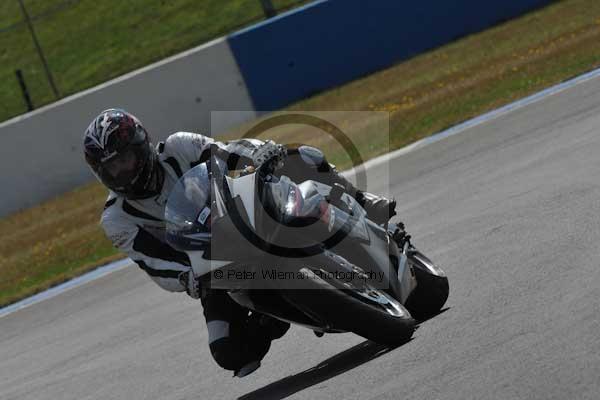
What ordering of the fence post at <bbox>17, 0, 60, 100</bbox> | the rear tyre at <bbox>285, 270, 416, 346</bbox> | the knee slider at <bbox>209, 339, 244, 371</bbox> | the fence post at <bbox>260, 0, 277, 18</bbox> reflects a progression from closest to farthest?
the rear tyre at <bbox>285, 270, 416, 346</bbox>
the knee slider at <bbox>209, 339, 244, 371</bbox>
the fence post at <bbox>17, 0, 60, 100</bbox>
the fence post at <bbox>260, 0, 277, 18</bbox>

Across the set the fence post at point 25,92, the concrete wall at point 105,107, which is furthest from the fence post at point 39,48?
the concrete wall at point 105,107

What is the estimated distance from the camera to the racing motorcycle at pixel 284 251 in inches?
197

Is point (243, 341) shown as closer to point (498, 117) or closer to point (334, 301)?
point (334, 301)

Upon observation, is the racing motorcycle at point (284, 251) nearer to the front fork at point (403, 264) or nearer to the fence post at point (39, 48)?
the front fork at point (403, 264)

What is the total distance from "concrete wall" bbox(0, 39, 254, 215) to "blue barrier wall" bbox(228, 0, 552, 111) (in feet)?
1.47

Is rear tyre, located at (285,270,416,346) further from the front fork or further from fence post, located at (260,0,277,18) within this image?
fence post, located at (260,0,277,18)

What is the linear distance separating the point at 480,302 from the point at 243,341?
130 centimetres

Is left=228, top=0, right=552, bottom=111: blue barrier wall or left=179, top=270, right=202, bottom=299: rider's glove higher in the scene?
left=179, top=270, right=202, bottom=299: rider's glove

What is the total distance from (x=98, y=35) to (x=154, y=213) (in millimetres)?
16652

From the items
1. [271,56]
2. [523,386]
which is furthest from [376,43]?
[523,386]

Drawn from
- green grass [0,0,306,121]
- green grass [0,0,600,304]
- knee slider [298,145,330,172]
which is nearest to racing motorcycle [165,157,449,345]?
knee slider [298,145,330,172]

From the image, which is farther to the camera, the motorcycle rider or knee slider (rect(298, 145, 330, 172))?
knee slider (rect(298, 145, 330, 172))

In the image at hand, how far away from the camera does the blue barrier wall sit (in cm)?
1886

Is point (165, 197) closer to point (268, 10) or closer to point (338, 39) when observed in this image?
point (338, 39)
